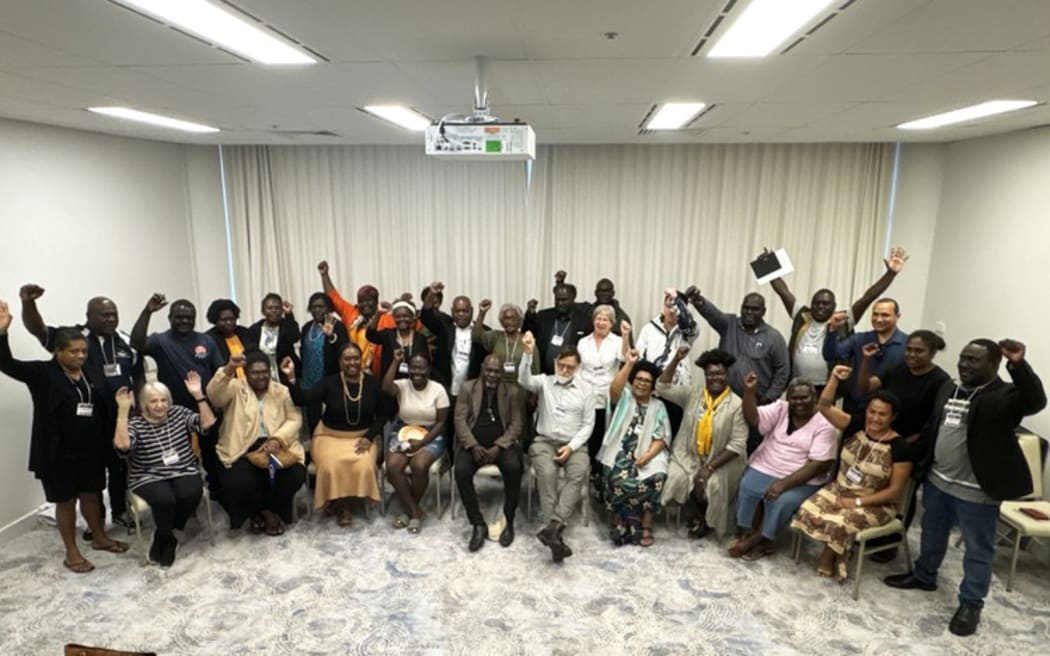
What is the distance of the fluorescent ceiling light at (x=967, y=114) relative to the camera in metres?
3.72

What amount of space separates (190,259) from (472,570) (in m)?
4.70

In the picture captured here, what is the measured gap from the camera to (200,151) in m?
6.43

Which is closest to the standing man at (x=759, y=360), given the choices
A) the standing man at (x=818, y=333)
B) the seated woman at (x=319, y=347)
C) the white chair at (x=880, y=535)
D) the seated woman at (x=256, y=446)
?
the standing man at (x=818, y=333)

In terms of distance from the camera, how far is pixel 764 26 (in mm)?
2240

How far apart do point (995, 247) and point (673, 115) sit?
310 cm

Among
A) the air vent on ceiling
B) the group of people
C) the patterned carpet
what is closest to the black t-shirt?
the group of people

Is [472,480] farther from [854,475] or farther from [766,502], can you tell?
[854,475]

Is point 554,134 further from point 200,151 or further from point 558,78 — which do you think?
point 200,151

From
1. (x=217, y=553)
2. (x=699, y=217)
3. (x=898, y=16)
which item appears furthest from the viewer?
(x=699, y=217)

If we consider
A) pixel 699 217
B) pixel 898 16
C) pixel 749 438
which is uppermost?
pixel 898 16

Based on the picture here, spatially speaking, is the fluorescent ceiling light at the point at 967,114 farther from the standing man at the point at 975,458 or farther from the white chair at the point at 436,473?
the white chair at the point at 436,473

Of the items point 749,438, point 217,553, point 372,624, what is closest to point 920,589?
point 749,438

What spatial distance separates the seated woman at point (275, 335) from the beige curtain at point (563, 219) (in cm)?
183

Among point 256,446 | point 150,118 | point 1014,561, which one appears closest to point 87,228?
point 150,118
